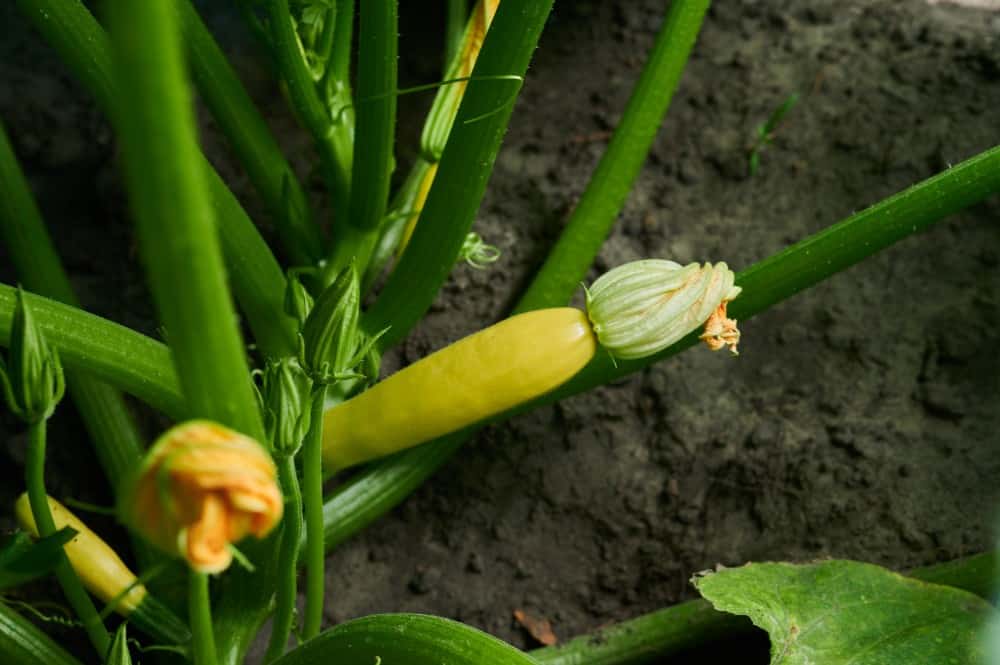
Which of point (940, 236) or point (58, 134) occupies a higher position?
point (58, 134)

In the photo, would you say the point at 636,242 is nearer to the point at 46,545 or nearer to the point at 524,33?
the point at 524,33

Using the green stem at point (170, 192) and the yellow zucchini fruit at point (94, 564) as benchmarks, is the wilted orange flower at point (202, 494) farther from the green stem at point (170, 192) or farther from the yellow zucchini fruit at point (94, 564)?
the yellow zucchini fruit at point (94, 564)

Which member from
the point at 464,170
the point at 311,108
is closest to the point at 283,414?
the point at 464,170

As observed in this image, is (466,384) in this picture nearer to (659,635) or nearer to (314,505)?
(314,505)

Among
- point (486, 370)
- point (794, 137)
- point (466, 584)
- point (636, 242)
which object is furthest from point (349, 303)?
point (794, 137)

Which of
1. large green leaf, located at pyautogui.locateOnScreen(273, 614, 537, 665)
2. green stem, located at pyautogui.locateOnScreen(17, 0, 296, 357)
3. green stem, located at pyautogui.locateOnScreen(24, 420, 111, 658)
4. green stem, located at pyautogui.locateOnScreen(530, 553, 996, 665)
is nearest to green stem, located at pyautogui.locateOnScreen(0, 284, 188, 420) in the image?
green stem, located at pyautogui.locateOnScreen(24, 420, 111, 658)

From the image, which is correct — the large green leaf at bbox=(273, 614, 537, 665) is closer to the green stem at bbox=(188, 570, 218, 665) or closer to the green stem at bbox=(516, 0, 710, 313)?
the green stem at bbox=(188, 570, 218, 665)

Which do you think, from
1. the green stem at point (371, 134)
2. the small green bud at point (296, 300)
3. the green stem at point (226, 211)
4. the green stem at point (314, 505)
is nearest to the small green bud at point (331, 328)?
the green stem at point (314, 505)
